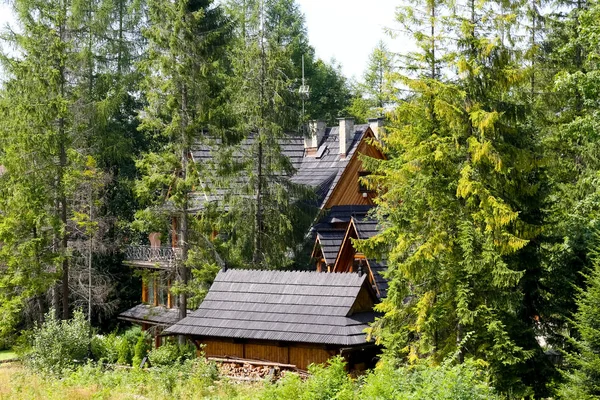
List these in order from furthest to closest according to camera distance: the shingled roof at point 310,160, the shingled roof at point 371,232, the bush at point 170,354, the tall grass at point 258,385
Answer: the shingled roof at point 310,160 < the bush at point 170,354 < the shingled roof at point 371,232 < the tall grass at point 258,385

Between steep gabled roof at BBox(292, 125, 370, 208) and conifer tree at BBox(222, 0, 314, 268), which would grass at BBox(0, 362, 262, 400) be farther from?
steep gabled roof at BBox(292, 125, 370, 208)

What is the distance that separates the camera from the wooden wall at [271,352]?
22141 millimetres

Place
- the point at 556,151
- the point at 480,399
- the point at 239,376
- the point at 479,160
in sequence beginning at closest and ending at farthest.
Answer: the point at 480,399
the point at 479,160
the point at 239,376
the point at 556,151

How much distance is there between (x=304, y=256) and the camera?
30531 mm

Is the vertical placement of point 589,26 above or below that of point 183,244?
above

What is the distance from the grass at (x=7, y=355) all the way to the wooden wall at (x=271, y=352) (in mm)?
12170

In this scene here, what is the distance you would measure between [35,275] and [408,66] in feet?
56.5

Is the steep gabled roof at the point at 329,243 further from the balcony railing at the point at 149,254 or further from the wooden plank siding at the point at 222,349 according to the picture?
the balcony railing at the point at 149,254

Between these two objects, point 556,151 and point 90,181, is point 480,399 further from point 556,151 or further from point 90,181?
point 90,181

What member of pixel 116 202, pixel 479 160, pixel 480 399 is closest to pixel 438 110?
pixel 479 160

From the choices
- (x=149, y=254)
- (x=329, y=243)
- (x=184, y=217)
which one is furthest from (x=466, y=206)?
(x=149, y=254)

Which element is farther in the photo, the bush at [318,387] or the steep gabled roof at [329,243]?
the steep gabled roof at [329,243]

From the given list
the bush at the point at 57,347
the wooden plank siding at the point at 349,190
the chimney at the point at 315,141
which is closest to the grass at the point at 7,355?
the bush at the point at 57,347

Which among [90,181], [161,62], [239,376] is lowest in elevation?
[239,376]
